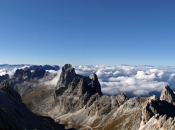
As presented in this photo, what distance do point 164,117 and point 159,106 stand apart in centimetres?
5692

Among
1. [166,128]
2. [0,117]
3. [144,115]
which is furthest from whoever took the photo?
[144,115]

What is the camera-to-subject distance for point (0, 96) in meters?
140

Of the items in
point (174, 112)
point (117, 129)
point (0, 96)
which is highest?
point (0, 96)

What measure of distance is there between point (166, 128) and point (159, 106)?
64.0 metres

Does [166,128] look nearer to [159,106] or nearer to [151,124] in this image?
[151,124]

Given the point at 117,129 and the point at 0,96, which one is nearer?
the point at 0,96

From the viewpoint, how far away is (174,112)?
637 ft

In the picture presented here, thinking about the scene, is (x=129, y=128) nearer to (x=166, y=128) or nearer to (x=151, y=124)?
(x=151, y=124)

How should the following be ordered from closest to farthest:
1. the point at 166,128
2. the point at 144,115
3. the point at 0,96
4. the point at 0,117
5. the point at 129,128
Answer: the point at 0,117 → the point at 166,128 → the point at 0,96 → the point at 144,115 → the point at 129,128

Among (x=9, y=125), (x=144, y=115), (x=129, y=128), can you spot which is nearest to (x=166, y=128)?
(x=144, y=115)

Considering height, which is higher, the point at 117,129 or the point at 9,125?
the point at 9,125

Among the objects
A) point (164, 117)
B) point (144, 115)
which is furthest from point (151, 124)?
point (144, 115)

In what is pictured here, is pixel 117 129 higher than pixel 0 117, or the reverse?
pixel 0 117

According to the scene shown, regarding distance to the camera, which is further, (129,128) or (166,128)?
(129,128)
